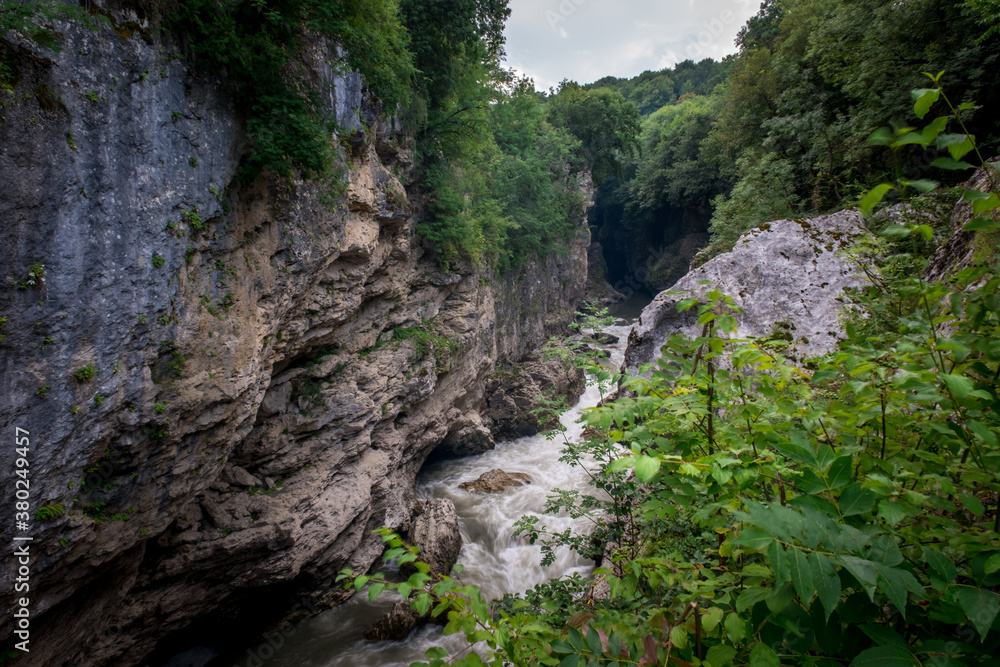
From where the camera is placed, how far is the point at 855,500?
113 cm

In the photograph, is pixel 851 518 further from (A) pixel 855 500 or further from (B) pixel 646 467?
(B) pixel 646 467

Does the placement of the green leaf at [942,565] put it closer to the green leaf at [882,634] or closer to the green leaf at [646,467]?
the green leaf at [882,634]

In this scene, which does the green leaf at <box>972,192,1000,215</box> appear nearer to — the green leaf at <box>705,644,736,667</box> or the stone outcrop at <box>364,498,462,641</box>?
the green leaf at <box>705,644,736,667</box>

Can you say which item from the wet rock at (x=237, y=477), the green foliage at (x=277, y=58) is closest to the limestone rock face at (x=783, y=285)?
the green foliage at (x=277, y=58)

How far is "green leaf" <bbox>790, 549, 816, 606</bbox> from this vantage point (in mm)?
962

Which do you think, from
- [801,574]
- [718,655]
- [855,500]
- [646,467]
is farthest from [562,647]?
[855,500]

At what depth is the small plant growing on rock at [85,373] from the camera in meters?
3.85

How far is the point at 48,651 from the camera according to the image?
443 cm

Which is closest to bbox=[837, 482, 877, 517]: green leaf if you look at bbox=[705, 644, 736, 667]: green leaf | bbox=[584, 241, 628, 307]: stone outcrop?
bbox=[705, 644, 736, 667]: green leaf

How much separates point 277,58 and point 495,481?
941cm

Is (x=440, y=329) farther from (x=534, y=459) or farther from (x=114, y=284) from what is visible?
(x=114, y=284)

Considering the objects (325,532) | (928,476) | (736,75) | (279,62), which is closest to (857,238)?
(928,476)

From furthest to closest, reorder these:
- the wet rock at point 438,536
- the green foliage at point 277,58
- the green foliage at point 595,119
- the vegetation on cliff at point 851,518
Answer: the green foliage at point 595,119, the wet rock at point 438,536, the green foliage at point 277,58, the vegetation on cliff at point 851,518

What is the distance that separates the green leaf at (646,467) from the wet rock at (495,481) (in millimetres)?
9925
